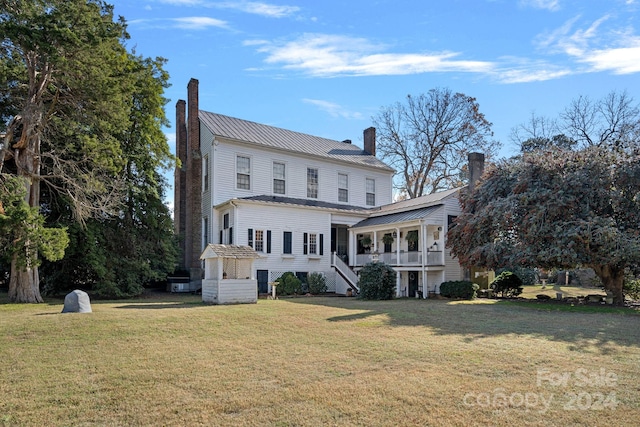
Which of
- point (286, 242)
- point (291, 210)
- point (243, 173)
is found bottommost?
point (286, 242)

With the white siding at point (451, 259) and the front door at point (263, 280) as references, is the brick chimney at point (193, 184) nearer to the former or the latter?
the front door at point (263, 280)

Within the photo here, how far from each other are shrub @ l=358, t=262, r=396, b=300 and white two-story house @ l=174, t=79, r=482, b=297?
2700 mm

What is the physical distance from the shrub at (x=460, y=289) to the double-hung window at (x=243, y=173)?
12384 mm

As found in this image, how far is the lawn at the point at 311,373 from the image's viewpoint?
5191mm

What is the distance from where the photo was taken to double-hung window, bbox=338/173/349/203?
30.0 meters

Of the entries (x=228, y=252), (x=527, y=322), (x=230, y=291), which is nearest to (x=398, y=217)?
(x=228, y=252)

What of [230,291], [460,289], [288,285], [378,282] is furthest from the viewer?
[288,285]

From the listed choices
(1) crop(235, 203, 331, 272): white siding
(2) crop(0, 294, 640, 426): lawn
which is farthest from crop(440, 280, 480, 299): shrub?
(2) crop(0, 294, 640, 426): lawn

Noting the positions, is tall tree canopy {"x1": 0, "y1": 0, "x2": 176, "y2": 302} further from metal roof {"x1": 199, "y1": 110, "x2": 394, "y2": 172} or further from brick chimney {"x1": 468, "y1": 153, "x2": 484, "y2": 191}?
brick chimney {"x1": 468, "y1": 153, "x2": 484, "y2": 191}

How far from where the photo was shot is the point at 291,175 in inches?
1096

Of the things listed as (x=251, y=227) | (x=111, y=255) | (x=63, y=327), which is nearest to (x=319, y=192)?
(x=251, y=227)

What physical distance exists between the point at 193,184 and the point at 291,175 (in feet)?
19.3

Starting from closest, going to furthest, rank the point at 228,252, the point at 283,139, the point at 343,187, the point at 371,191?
1. the point at 228,252
2. the point at 283,139
3. the point at 343,187
4. the point at 371,191

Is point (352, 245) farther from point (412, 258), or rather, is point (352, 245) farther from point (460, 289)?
point (460, 289)
